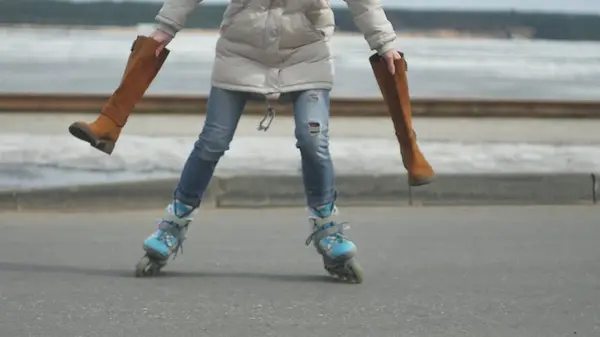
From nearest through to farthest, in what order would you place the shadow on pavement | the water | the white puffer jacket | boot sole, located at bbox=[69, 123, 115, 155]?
boot sole, located at bbox=[69, 123, 115, 155], the white puffer jacket, the shadow on pavement, the water

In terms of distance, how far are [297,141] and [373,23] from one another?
0.55 meters

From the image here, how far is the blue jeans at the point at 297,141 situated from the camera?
17.0 feet

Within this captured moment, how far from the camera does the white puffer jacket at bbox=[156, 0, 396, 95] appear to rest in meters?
5.19

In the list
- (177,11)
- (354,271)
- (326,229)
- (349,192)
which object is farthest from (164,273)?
(349,192)

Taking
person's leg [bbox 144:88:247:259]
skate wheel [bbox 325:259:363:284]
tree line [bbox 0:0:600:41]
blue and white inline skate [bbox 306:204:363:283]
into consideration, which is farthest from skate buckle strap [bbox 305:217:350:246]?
tree line [bbox 0:0:600:41]

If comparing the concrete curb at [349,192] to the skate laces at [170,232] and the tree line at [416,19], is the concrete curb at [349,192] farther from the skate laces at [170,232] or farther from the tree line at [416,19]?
the tree line at [416,19]

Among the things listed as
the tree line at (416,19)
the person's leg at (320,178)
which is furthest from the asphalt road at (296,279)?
the tree line at (416,19)

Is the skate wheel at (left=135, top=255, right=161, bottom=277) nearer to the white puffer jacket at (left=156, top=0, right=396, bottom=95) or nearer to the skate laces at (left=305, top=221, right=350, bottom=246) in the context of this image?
the skate laces at (left=305, top=221, right=350, bottom=246)

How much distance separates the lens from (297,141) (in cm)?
530

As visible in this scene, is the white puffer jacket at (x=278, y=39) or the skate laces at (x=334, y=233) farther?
the skate laces at (x=334, y=233)

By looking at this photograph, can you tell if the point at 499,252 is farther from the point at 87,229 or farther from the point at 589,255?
the point at 87,229

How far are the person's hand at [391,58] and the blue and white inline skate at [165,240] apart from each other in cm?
97

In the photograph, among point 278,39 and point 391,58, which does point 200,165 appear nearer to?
point 278,39

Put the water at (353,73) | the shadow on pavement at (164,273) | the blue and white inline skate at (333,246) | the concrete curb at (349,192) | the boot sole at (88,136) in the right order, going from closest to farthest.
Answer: the boot sole at (88,136)
the blue and white inline skate at (333,246)
the shadow on pavement at (164,273)
the concrete curb at (349,192)
the water at (353,73)
